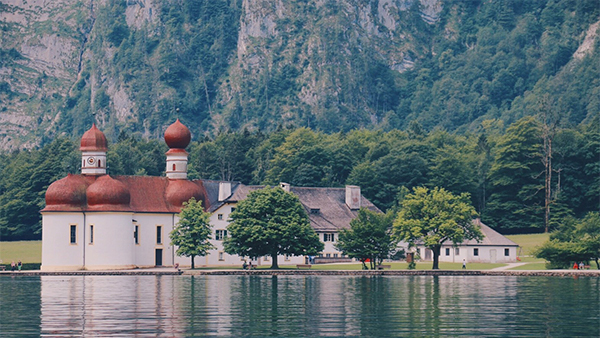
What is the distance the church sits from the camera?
4641 inches

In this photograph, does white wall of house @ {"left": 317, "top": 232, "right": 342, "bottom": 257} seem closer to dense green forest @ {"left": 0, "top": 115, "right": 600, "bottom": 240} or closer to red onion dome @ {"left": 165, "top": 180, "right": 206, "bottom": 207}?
red onion dome @ {"left": 165, "top": 180, "right": 206, "bottom": 207}

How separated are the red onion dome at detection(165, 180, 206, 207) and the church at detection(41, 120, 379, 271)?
0.39 ft

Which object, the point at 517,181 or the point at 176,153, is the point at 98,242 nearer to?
the point at 176,153

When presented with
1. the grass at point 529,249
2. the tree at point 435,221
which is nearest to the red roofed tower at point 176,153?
the tree at point 435,221

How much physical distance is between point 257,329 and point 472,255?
80.5 metres

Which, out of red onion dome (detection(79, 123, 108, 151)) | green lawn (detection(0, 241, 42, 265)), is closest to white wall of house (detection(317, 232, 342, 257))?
red onion dome (detection(79, 123, 108, 151))

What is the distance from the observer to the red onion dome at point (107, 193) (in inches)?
4670

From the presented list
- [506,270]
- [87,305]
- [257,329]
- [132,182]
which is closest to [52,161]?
[132,182]

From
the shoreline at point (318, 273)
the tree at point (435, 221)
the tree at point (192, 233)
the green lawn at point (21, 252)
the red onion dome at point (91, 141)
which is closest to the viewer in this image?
the shoreline at point (318, 273)

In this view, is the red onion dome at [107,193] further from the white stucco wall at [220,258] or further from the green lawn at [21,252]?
the green lawn at [21,252]

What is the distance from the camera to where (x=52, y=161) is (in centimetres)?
17125

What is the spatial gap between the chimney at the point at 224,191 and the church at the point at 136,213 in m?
0.12

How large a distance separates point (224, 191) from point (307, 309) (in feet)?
232

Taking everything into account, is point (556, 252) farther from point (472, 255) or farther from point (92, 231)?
point (92, 231)
